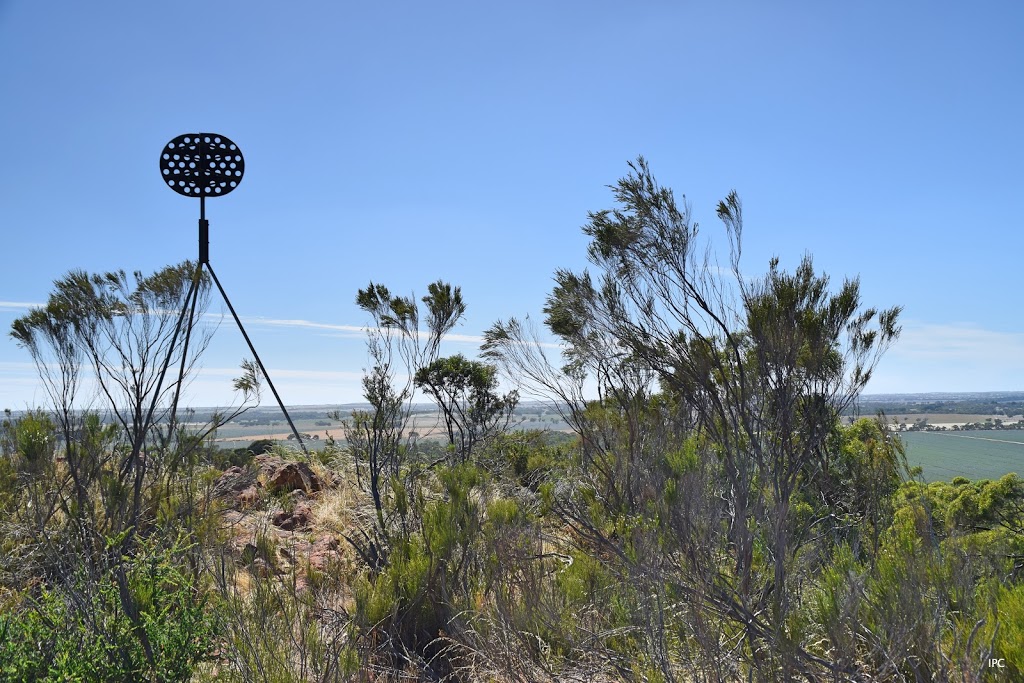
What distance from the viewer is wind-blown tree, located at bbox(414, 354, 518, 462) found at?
9.08 meters

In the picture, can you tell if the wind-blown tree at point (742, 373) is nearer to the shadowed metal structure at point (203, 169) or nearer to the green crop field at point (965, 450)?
the shadowed metal structure at point (203, 169)

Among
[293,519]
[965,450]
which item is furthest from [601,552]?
[965,450]

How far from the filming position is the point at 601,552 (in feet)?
13.8

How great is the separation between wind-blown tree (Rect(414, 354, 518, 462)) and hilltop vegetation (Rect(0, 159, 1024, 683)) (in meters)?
3.10

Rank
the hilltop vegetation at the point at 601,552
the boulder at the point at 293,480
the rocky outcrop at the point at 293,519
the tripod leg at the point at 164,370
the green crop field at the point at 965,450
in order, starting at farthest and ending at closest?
the green crop field at the point at 965,450 → the boulder at the point at 293,480 → the rocky outcrop at the point at 293,519 → the tripod leg at the point at 164,370 → the hilltop vegetation at the point at 601,552

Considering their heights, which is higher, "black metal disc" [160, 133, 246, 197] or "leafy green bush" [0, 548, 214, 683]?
"black metal disc" [160, 133, 246, 197]

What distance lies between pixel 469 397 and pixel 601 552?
211 inches

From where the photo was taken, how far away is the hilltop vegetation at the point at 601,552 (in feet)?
9.02

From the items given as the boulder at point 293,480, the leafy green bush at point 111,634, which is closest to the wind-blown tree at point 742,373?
the leafy green bush at point 111,634

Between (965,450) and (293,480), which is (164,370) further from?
(965,450)

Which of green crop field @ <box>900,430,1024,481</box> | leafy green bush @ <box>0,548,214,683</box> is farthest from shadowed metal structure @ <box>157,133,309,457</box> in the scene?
green crop field @ <box>900,430,1024,481</box>

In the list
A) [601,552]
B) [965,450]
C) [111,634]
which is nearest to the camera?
[111,634]

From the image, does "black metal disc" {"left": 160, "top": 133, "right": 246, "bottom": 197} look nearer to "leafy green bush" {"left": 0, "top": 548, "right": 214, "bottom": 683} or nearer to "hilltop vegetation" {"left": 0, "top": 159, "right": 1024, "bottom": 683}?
"hilltop vegetation" {"left": 0, "top": 159, "right": 1024, "bottom": 683}

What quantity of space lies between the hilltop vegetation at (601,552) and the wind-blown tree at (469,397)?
3102 mm
